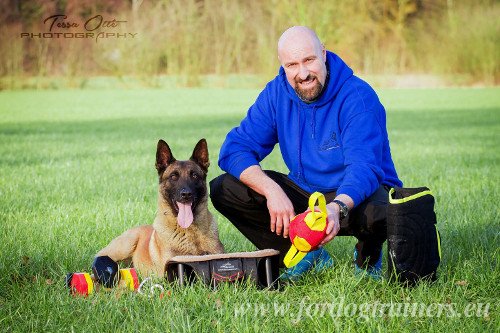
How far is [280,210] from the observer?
4.24 m

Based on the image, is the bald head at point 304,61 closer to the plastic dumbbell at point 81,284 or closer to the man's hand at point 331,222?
the man's hand at point 331,222

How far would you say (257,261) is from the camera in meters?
4.23

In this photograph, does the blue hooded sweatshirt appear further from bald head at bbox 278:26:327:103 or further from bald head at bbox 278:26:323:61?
bald head at bbox 278:26:323:61

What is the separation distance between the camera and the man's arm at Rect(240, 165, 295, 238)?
4.24 metres

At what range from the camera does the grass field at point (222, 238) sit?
3.69 m

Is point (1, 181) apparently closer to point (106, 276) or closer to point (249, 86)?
point (106, 276)

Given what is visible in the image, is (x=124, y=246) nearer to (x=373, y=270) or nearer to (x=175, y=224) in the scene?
(x=175, y=224)

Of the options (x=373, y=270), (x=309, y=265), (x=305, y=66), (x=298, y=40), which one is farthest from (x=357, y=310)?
(x=298, y=40)

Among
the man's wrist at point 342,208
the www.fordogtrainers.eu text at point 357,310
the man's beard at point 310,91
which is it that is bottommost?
the www.fordogtrainers.eu text at point 357,310

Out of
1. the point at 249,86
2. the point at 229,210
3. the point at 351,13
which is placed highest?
the point at 351,13

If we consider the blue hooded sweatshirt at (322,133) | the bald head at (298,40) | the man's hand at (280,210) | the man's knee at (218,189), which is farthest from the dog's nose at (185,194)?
the bald head at (298,40)

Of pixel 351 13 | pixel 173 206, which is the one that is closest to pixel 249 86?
pixel 351 13

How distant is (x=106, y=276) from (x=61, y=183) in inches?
181

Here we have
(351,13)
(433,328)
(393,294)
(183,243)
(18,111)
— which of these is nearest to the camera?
(433,328)
